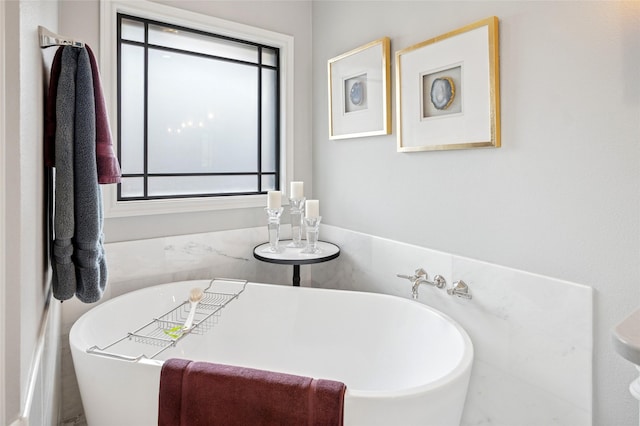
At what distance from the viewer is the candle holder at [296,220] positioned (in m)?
2.52

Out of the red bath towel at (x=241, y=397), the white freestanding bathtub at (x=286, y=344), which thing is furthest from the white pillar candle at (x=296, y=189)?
the red bath towel at (x=241, y=397)

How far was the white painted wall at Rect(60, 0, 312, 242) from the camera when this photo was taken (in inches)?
77.1

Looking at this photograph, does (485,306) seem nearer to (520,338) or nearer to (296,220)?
(520,338)

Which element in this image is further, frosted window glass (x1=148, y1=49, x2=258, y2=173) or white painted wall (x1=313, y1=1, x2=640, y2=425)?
frosted window glass (x1=148, y1=49, x2=258, y2=173)

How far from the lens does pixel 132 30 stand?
84.7 inches

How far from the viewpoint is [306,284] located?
2828 mm

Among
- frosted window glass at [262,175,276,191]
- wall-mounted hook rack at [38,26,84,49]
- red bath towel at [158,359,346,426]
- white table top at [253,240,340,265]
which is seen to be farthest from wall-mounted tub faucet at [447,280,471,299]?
wall-mounted hook rack at [38,26,84,49]

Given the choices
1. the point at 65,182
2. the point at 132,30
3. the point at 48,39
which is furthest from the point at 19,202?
the point at 132,30

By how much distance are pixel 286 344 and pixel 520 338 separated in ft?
3.81

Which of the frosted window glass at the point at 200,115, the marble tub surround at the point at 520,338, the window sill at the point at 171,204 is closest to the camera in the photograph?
the marble tub surround at the point at 520,338

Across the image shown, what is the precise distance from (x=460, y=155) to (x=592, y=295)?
2.52 ft

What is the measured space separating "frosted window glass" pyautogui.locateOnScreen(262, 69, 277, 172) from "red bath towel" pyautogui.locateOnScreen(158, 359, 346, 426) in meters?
1.68

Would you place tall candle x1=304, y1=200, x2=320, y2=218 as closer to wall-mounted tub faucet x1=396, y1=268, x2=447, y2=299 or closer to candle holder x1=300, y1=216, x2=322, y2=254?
candle holder x1=300, y1=216, x2=322, y2=254

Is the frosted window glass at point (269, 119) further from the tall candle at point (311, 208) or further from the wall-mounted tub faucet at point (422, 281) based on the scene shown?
the wall-mounted tub faucet at point (422, 281)
